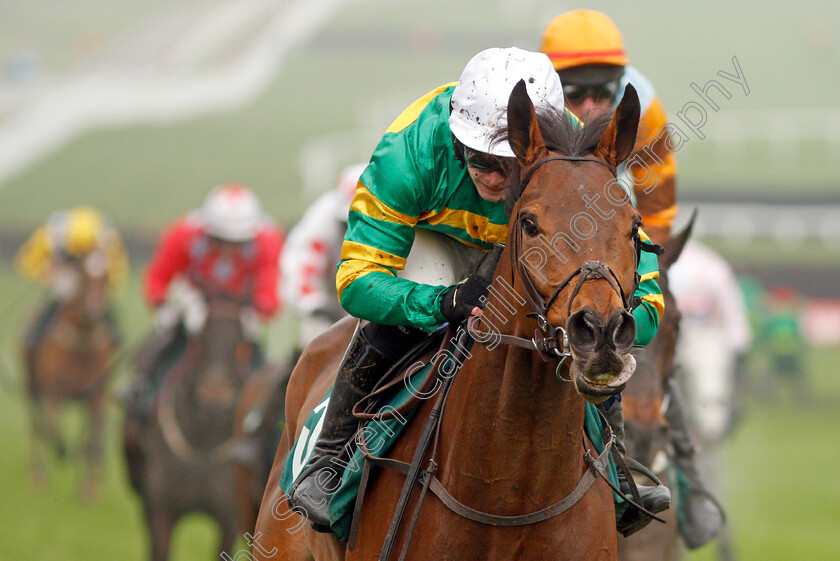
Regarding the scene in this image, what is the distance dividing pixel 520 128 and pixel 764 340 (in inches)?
543

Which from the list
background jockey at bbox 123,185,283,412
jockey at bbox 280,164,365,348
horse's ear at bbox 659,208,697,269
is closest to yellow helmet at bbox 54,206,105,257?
background jockey at bbox 123,185,283,412

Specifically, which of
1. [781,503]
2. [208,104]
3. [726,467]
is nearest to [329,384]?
[781,503]

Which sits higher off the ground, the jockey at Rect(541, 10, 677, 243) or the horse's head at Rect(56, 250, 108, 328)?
the jockey at Rect(541, 10, 677, 243)

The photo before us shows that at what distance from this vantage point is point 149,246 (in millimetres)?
21469

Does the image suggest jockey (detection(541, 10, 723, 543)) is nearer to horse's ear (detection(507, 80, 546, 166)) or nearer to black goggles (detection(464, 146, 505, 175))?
black goggles (detection(464, 146, 505, 175))

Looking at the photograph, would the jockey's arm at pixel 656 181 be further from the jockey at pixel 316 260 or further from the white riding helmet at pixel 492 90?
the jockey at pixel 316 260

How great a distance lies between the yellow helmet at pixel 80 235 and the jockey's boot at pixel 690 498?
8.27 meters

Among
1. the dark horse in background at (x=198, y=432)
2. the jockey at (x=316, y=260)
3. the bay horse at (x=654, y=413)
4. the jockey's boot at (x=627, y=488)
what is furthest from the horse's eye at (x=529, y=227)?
the dark horse in background at (x=198, y=432)

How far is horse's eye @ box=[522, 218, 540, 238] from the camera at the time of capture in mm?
2645

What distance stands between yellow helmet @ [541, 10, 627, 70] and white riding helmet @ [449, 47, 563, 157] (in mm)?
1524

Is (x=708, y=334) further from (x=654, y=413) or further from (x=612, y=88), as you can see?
(x=654, y=413)

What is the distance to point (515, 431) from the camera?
2.89 meters

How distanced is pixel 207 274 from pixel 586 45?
4.14 m

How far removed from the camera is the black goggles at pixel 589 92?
14.9 ft
